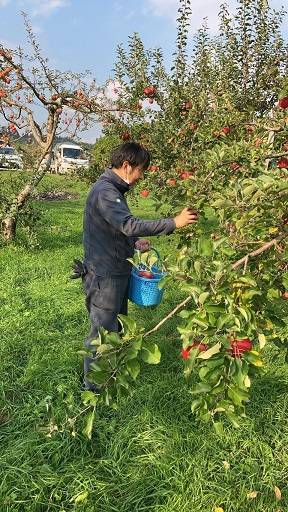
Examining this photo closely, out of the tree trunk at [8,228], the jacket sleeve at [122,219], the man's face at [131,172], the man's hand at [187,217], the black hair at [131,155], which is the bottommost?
the tree trunk at [8,228]

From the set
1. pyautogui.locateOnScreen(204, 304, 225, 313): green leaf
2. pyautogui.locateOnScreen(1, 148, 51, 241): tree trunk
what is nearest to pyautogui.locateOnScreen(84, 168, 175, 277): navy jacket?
pyautogui.locateOnScreen(204, 304, 225, 313): green leaf

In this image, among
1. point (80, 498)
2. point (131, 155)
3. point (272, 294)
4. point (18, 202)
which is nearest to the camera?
point (272, 294)

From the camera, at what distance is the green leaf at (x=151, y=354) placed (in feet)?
4.60

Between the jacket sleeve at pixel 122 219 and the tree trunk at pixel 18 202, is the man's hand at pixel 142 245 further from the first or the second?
the tree trunk at pixel 18 202

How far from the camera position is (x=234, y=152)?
2.55m

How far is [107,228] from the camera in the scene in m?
2.83

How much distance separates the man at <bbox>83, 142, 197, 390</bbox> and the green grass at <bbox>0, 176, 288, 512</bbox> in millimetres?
373

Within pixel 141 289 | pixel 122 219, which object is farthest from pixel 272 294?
pixel 141 289

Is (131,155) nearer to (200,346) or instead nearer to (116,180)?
(116,180)

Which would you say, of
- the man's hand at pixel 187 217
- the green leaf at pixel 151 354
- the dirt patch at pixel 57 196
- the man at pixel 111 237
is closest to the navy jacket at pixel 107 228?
the man at pixel 111 237

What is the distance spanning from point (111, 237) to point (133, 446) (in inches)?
46.2

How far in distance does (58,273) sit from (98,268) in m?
2.97

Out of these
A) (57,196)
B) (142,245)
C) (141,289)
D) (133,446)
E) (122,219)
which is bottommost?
(57,196)

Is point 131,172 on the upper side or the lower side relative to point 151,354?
upper
